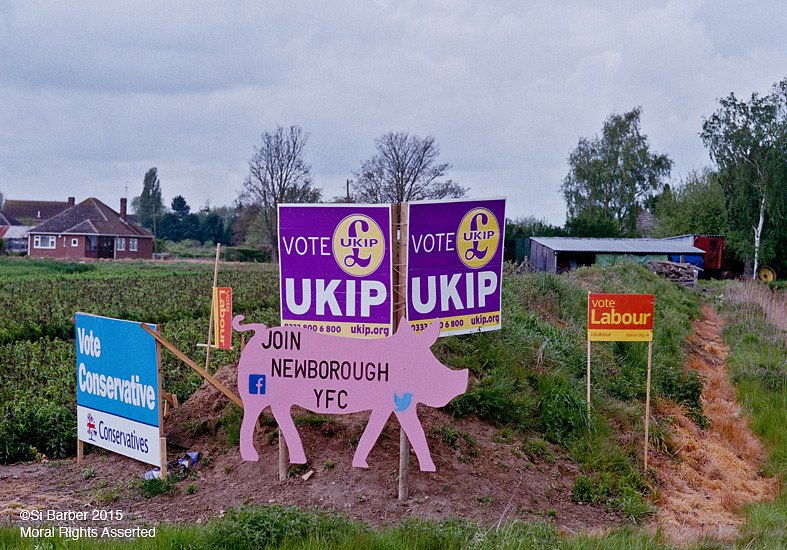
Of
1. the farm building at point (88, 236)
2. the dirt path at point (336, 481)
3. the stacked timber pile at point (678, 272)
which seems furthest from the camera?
the farm building at point (88, 236)

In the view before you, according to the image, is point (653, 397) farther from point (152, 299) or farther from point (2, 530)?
point (152, 299)

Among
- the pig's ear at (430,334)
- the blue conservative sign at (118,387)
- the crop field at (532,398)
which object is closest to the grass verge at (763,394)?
the crop field at (532,398)

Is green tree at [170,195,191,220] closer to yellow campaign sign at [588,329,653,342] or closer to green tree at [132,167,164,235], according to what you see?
green tree at [132,167,164,235]

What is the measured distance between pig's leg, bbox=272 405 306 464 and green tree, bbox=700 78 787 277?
45533 millimetres

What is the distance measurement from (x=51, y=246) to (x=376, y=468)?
65809mm

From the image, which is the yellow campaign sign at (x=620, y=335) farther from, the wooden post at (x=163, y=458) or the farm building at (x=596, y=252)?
the farm building at (x=596, y=252)

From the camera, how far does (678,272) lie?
118ft

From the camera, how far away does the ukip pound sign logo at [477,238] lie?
800cm

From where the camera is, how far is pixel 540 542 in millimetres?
5828

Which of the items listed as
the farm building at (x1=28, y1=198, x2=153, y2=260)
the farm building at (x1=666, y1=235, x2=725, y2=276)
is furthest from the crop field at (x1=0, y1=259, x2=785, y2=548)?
the farm building at (x1=28, y1=198, x2=153, y2=260)

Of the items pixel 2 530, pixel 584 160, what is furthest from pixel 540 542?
pixel 584 160

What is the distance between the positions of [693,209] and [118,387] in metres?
57.3

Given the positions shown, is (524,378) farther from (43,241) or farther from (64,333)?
(43,241)

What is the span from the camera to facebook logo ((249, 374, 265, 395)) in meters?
7.69
